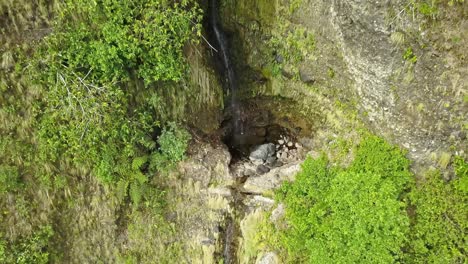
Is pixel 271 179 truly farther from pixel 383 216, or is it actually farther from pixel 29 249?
pixel 29 249

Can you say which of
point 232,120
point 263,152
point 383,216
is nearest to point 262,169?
point 263,152

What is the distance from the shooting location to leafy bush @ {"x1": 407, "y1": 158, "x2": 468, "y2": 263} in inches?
279

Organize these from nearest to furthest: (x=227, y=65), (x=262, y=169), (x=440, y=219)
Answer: (x=440, y=219) < (x=262, y=169) < (x=227, y=65)

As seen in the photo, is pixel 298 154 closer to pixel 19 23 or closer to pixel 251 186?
pixel 251 186

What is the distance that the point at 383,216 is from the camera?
281 inches

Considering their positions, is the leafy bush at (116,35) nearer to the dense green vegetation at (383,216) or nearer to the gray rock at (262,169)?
the gray rock at (262,169)

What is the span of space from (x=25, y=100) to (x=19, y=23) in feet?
5.61

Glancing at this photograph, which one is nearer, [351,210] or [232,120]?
[351,210]

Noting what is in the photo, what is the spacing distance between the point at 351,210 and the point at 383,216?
648mm

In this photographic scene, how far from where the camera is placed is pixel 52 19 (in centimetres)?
776

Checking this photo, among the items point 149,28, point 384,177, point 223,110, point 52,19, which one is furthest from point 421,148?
point 52,19

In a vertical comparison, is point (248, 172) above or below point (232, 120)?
below

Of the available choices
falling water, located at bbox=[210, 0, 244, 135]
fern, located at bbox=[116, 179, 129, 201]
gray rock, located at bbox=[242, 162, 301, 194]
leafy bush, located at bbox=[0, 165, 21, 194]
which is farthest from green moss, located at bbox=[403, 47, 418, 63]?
leafy bush, located at bbox=[0, 165, 21, 194]

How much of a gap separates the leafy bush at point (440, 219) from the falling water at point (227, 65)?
6351 millimetres
